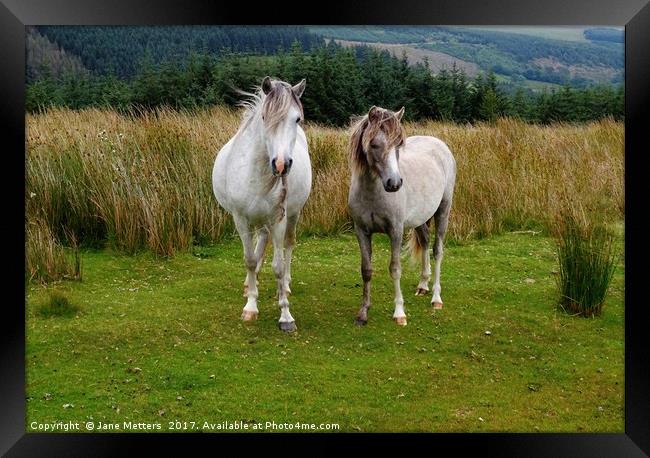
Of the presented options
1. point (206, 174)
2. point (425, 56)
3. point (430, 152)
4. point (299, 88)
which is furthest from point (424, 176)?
point (206, 174)

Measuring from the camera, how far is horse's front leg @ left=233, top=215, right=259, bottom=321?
6.04m

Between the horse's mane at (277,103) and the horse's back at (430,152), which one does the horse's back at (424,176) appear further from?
the horse's mane at (277,103)

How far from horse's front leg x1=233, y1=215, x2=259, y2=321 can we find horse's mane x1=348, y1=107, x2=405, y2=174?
3.52ft

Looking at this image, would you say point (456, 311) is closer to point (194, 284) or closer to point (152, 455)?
point (194, 284)

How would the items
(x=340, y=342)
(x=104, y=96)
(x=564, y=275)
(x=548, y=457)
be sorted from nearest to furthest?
1. (x=548, y=457)
2. (x=340, y=342)
3. (x=564, y=275)
4. (x=104, y=96)

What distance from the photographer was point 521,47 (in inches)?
237

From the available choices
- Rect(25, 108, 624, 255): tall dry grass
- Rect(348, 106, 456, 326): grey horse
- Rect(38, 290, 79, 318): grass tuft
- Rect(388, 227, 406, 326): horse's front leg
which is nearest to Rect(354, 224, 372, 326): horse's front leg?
Rect(348, 106, 456, 326): grey horse

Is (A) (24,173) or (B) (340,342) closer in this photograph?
(A) (24,173)

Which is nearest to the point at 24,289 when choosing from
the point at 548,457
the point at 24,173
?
the point at 24,173

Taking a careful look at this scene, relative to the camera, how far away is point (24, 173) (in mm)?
4953

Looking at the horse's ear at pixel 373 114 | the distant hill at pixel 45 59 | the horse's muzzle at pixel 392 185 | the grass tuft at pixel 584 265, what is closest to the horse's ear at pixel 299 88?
the horse's ear at pixel 373 114

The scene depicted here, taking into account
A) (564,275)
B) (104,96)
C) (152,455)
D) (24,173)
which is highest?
(104,96)

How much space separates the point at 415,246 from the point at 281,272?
5.25 ft

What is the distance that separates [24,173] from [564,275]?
444cm
